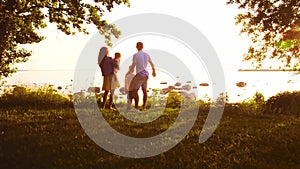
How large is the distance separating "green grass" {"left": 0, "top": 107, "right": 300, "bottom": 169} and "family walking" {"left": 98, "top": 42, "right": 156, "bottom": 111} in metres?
1.96

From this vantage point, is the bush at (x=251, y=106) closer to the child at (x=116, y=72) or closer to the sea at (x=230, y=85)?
the sea at (x=230, y=85)

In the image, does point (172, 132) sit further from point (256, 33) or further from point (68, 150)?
point (256, 33)

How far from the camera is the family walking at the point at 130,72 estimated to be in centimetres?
1394

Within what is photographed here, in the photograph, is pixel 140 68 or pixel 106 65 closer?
pixel 140 68

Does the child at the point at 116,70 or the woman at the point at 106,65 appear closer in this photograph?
the woman at the point at 106,65

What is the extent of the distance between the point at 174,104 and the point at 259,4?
5.64 metres

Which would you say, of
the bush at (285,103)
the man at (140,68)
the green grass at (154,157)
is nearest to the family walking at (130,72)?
the man at (140,68)

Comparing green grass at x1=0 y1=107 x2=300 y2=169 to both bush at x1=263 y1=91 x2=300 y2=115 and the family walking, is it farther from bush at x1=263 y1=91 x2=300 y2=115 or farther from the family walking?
bush at x1=263 y1=91 x2=300 y2=115

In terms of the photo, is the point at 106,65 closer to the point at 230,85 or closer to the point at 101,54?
the point at 101,54

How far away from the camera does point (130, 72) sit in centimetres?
1463

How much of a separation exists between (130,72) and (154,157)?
652 cm

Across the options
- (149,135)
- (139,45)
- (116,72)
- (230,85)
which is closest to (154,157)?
(149,135)

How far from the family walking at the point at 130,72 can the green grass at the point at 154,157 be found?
1964 millimetres

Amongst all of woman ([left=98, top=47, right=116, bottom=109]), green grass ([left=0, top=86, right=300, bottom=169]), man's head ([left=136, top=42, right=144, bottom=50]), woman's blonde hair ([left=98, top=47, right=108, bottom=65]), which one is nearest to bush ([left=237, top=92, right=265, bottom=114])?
green grass ([left=0, top=86, right=300, bottom=169])
